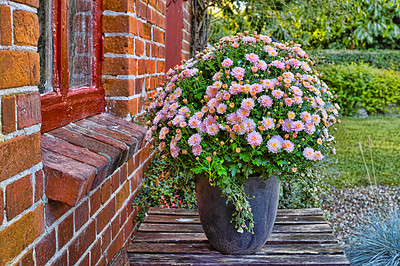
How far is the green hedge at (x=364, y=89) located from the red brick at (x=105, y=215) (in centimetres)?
930

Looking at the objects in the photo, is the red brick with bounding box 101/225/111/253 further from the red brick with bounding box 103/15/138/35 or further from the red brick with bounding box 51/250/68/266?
the red brick with bounding box 103/15/138/35

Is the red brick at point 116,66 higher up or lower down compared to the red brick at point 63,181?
higher up

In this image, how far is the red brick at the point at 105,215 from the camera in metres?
1.73

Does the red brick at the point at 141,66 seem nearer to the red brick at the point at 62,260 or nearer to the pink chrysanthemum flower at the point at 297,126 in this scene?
the pink chrysanthemum flower at the point at 297,126

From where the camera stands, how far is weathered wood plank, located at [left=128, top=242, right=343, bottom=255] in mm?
1780

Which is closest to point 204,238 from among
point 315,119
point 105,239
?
point 105,239

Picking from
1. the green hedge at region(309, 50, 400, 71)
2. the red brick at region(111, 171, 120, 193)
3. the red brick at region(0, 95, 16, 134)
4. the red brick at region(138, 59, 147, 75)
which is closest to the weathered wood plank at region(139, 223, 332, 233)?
the red brick at region(111, 171, 120, 193)

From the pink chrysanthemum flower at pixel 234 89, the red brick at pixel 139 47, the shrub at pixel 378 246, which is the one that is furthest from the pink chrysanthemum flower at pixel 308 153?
the shrub at pixel 378 246

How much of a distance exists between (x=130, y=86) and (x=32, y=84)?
972 millimetres

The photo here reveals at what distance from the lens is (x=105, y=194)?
5.91 ft

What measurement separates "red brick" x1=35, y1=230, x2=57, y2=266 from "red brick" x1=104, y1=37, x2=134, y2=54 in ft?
3.21

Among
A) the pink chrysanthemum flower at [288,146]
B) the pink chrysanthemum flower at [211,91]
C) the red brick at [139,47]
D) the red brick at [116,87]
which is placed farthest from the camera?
the red brick at [139,47]

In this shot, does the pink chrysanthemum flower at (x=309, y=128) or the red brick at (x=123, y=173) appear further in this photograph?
the red brick at (x=123, y=173)

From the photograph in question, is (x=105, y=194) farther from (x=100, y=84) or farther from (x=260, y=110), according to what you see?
(x=260, y=110)
